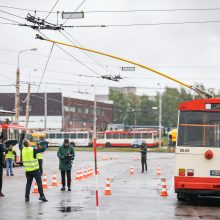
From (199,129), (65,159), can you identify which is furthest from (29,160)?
(199,129)

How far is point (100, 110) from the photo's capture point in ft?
444

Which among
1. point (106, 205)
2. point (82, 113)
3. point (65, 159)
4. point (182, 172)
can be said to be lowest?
point (106, 205)

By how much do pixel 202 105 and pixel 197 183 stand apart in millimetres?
2196

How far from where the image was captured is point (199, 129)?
17.7 metres

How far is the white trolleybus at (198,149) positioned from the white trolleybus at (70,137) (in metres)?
72.5

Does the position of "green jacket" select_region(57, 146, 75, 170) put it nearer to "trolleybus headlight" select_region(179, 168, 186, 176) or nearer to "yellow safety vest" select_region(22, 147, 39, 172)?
"yellow safety vest" select_region(22, 147, 39, 172)

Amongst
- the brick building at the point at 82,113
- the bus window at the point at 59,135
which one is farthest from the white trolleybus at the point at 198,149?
the brick building at the point at 82,113

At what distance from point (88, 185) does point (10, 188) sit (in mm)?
3043

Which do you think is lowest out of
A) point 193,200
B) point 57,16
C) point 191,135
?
point 193,200

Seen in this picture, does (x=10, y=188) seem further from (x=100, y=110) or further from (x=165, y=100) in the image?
(x=165, y=100)

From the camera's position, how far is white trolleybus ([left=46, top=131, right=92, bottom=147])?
90125mm

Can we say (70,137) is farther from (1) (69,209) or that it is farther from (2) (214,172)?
(1) (69,209)

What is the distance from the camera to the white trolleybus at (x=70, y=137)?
296ft

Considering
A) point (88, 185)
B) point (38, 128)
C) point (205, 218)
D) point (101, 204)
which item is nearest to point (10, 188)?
point (88, 185)
